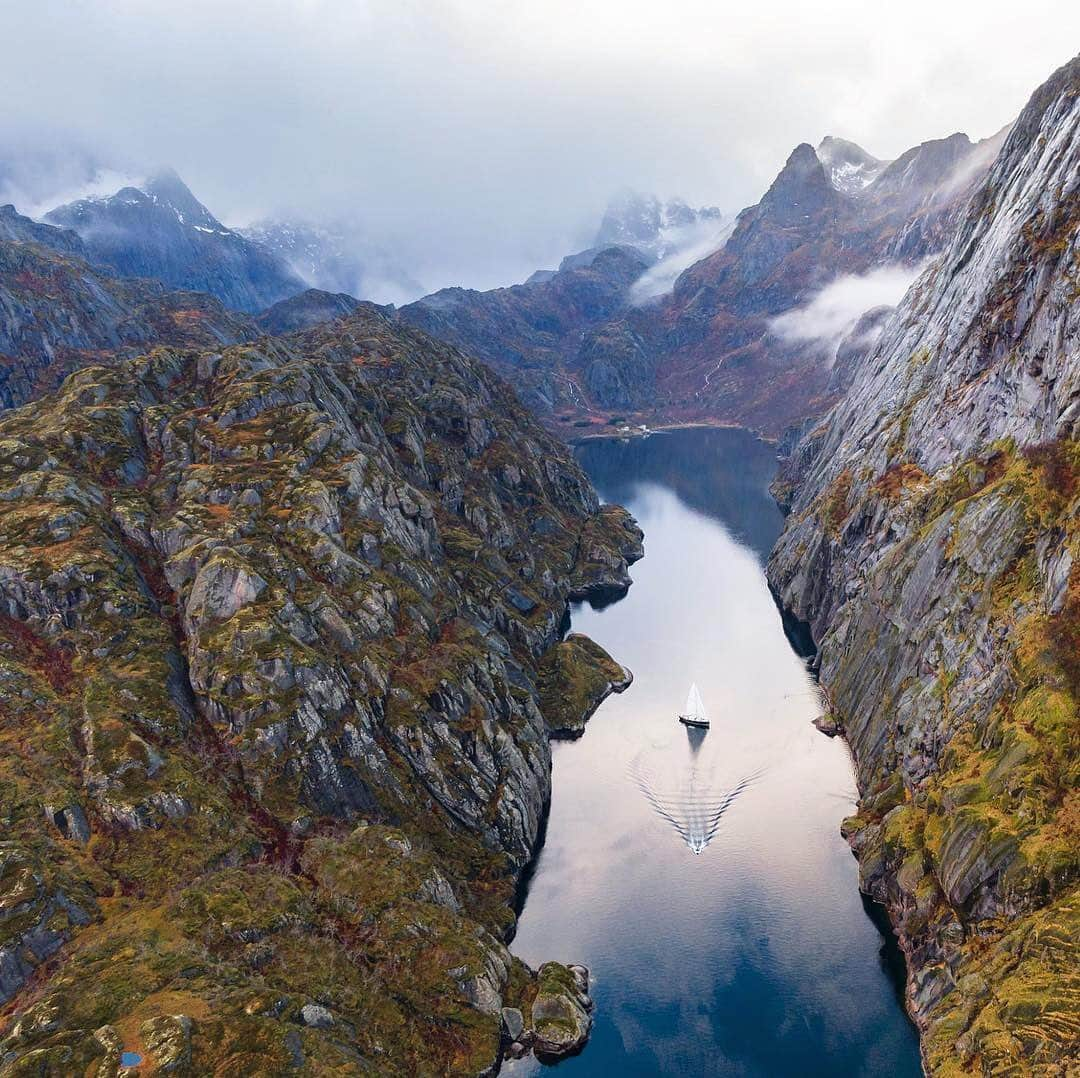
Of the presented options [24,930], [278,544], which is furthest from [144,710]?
[278,544]

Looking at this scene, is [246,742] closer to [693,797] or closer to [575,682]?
[693,797]

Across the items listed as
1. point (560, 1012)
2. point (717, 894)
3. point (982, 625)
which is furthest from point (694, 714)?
point (560, 1012)

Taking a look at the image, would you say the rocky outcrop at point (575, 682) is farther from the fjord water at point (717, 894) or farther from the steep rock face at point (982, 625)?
the steep rock face at point (982, 625)

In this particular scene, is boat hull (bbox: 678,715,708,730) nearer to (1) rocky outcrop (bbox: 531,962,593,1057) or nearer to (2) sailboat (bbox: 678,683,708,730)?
(2) sailboat (bbox: 678,683,708,730)

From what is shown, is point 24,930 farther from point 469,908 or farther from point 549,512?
point 549,512

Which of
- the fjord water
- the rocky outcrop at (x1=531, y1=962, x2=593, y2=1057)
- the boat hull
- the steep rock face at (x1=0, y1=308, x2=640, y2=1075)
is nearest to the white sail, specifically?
the boat hull
